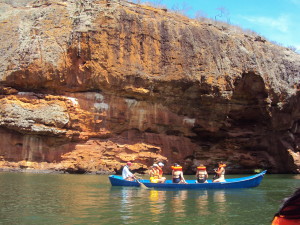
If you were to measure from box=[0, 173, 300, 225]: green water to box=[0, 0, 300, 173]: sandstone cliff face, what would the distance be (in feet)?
28.2

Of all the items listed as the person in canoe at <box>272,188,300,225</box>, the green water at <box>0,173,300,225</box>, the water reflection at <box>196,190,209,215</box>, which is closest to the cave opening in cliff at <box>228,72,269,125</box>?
the green water at <box>0,173,300,225</box>

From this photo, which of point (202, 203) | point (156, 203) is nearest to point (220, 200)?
point (202, 203)

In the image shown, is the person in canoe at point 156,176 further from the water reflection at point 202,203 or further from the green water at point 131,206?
the water reflection at point 202,203

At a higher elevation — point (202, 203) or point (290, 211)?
point (290, 211)

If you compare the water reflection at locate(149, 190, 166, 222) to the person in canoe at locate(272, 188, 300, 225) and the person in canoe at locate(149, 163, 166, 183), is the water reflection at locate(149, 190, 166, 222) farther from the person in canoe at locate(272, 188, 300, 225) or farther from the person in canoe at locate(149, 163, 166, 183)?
the person in canoe at locate(272, 188, 300, 225)

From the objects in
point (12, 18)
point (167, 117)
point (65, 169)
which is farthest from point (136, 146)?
point (12, 18)

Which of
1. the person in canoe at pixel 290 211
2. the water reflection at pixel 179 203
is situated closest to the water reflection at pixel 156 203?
the water reflection at pixel 179 203

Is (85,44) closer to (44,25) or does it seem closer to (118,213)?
(44,25)

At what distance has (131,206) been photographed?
10.2 metres

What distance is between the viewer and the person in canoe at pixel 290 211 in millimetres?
2109

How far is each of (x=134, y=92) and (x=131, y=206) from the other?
49.5ft

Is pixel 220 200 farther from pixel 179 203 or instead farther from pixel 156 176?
pixel 156 176

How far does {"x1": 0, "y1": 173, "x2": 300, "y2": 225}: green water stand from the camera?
8.29 metres

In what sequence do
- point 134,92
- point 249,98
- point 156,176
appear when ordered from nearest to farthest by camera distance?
point 156,176, point 134,92, point 249,98
